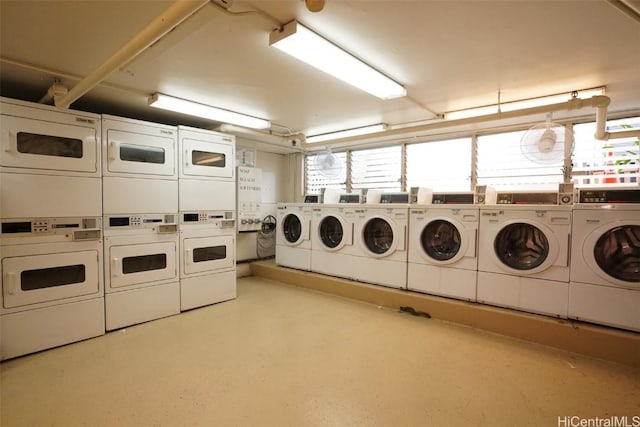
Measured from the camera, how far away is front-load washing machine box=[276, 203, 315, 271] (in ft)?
15.3

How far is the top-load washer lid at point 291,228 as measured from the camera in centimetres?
495

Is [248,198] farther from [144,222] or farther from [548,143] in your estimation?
[548,143]

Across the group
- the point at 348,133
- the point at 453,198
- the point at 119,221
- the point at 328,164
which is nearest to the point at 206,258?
the point at 119,221

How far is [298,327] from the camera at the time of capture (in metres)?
3.18

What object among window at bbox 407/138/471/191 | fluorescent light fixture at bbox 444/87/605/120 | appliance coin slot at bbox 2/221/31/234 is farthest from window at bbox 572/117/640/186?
appliance coin slot at bbox 2/221/31/234

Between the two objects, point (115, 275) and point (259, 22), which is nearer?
point (259, 22)

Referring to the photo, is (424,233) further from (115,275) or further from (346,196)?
(115,275)

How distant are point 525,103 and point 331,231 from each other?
113 inches

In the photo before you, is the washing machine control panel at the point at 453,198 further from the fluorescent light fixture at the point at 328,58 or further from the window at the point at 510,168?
the fluorescent light fixture at the point at 328,58

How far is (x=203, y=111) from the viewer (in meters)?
3.56

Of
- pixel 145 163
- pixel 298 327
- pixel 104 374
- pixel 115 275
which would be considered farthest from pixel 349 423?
pixel 145 163

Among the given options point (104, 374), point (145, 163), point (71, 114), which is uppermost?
point (71, 114)

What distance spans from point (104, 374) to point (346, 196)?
3.48 m

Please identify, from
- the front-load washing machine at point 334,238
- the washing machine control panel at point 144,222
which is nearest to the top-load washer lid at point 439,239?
the front-load washing machine at point 334,238
